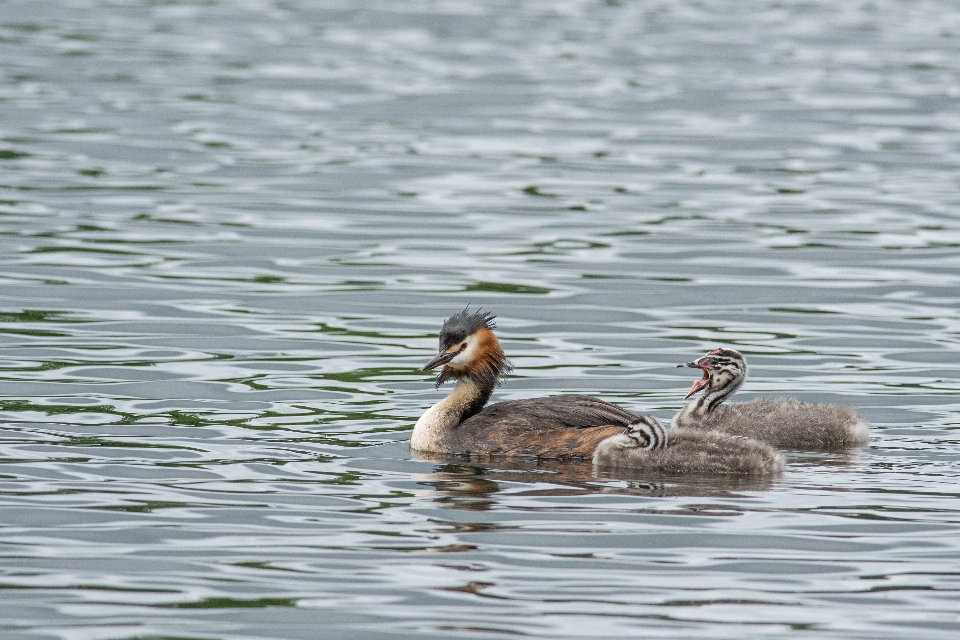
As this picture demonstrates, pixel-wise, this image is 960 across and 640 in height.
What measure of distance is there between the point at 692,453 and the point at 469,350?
6.30ft

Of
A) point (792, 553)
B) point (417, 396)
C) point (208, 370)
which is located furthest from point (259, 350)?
point (792, 553)

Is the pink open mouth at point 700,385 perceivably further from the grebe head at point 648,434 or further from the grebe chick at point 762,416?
the grebe head at point 648,434

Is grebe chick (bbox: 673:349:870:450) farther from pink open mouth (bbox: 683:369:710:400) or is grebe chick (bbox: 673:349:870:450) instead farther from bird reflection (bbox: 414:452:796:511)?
bird reflection (bbox: 414:452:796:511)

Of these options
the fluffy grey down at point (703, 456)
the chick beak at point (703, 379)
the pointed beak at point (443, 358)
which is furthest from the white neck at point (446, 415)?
the chick beak at point (703, 379)

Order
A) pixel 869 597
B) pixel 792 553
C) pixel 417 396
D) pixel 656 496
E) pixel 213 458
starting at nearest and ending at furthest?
pixel 869 597 < pixel 792 553 < pixel 656 496 < pixel 213 458 < pixel 417 396

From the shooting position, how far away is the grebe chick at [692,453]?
1137 centimetres

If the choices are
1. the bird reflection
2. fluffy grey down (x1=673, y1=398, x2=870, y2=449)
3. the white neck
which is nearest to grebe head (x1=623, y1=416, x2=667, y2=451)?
the bird reflection

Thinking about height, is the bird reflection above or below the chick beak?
below

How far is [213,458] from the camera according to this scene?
460 inches

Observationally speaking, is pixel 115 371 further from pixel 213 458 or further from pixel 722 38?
pixel 722 38

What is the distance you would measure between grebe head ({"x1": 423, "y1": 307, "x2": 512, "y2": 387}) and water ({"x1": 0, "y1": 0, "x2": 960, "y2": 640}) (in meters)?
0.59

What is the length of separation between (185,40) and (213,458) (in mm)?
28248

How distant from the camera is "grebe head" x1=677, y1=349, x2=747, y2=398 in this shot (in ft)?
42.1

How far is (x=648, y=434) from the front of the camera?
11.4 meters
